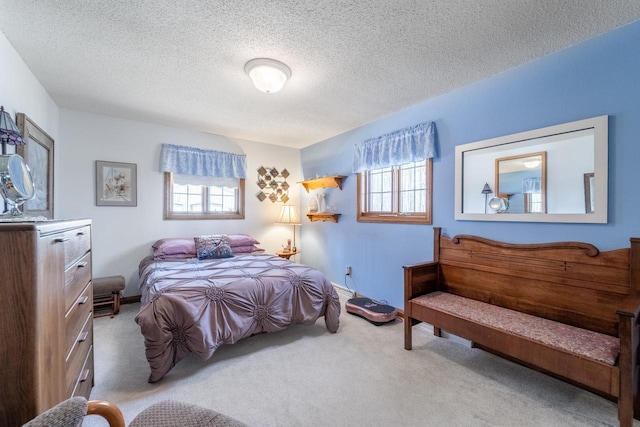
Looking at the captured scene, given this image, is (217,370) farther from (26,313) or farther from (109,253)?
(109,253)

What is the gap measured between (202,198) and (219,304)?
2563 mm

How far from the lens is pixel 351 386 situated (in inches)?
78.2

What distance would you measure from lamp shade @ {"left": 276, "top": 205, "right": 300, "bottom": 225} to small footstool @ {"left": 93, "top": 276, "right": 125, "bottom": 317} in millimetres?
2404

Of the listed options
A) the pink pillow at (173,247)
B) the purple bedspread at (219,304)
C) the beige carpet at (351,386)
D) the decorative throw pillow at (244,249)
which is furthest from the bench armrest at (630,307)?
the pink pillow at (173,247)

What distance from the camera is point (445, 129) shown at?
9.41 ft

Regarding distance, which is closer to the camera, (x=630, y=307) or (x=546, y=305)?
(x=630, y=307)

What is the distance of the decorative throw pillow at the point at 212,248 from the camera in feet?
12.0

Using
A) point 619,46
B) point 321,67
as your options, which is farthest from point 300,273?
point 619,46

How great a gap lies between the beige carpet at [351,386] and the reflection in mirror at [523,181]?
1.32 m

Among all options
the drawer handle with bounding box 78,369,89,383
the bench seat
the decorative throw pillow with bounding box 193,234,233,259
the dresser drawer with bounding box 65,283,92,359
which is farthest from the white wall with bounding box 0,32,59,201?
the bench seat

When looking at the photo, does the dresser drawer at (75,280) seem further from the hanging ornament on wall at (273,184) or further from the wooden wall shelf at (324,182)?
the hanging ornament on wall at (273,184)

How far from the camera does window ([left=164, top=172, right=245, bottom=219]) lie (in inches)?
162

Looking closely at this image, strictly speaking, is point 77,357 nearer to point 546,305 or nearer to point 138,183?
point 138,183

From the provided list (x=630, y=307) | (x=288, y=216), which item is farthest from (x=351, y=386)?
(x=288, y=216)
